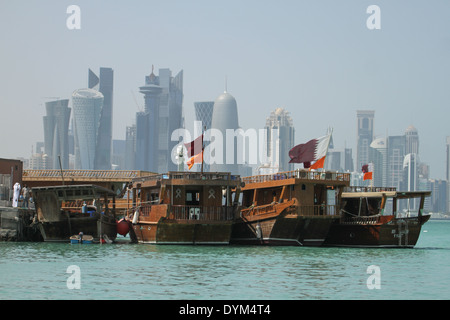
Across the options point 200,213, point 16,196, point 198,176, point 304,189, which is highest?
point 198,176

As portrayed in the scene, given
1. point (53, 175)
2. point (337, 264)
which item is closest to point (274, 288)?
point (337, 264)

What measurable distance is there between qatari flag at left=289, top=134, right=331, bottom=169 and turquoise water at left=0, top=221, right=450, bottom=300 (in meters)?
5.29

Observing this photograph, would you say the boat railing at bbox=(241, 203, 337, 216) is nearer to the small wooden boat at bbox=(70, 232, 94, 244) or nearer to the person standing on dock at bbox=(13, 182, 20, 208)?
the small wooden boat at bbox=(70, 232, 94, 244)

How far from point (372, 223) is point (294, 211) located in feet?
16.0

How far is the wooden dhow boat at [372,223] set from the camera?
Result: 141ft

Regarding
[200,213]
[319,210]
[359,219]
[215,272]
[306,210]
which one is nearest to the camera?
[215,272]

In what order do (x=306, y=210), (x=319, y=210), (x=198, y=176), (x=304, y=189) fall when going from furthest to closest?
(x=319, y=210)
(x=304, y=189)
(x=306, y=210)
(x=198, y=176)

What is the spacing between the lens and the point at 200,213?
40.6 m

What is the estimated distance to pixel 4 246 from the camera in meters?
40.3

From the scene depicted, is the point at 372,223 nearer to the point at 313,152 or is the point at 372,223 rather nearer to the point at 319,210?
the point at 319,210

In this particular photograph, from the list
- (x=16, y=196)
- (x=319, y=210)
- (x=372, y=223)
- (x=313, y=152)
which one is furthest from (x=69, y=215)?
(x=372, y=223)

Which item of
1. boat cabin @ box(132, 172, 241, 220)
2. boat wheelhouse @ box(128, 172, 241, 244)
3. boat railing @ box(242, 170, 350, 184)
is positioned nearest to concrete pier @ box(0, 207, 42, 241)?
boat wheelhouse @ box(128, 172, 241, 244)
